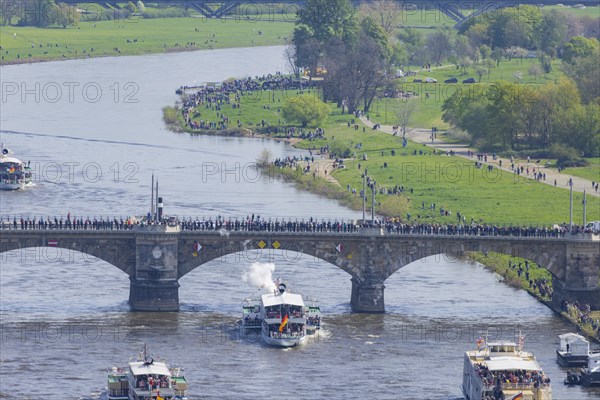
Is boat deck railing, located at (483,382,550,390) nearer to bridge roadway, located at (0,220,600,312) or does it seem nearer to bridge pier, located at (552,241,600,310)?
bridge roadway, located at (0,220,600,312)

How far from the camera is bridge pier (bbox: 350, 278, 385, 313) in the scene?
16512 centimetres

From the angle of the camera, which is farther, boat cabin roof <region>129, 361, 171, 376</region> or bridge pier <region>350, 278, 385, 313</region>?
bridge pier <region>350, 278, 385, 313</region>

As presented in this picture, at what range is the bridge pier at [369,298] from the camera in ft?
542

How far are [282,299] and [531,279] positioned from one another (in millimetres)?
30222

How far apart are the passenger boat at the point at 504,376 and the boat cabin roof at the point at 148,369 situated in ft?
68.1

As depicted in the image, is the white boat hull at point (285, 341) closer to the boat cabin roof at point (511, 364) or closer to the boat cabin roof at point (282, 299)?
the boat cabin roof at point (282, 299)

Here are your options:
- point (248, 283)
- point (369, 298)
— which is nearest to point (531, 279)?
point (369, 298)

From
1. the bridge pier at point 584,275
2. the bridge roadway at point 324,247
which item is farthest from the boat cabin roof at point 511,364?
the bridge pier at point 584,275

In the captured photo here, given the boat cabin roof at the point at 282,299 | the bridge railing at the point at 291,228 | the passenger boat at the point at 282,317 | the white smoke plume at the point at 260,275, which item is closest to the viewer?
the passenger boat at the point at 282,317

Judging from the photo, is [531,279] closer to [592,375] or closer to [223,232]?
[223,232]

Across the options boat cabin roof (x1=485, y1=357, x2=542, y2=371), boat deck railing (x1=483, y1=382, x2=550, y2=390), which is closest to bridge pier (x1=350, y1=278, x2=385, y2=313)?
boat cabin roof (x1=485, y1=357, x2=542, y2=371)

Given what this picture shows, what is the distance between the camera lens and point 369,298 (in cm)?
16525

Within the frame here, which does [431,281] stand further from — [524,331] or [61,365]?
[61,365]

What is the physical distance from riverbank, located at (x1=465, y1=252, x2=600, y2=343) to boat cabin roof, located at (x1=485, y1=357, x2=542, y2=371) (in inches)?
793
